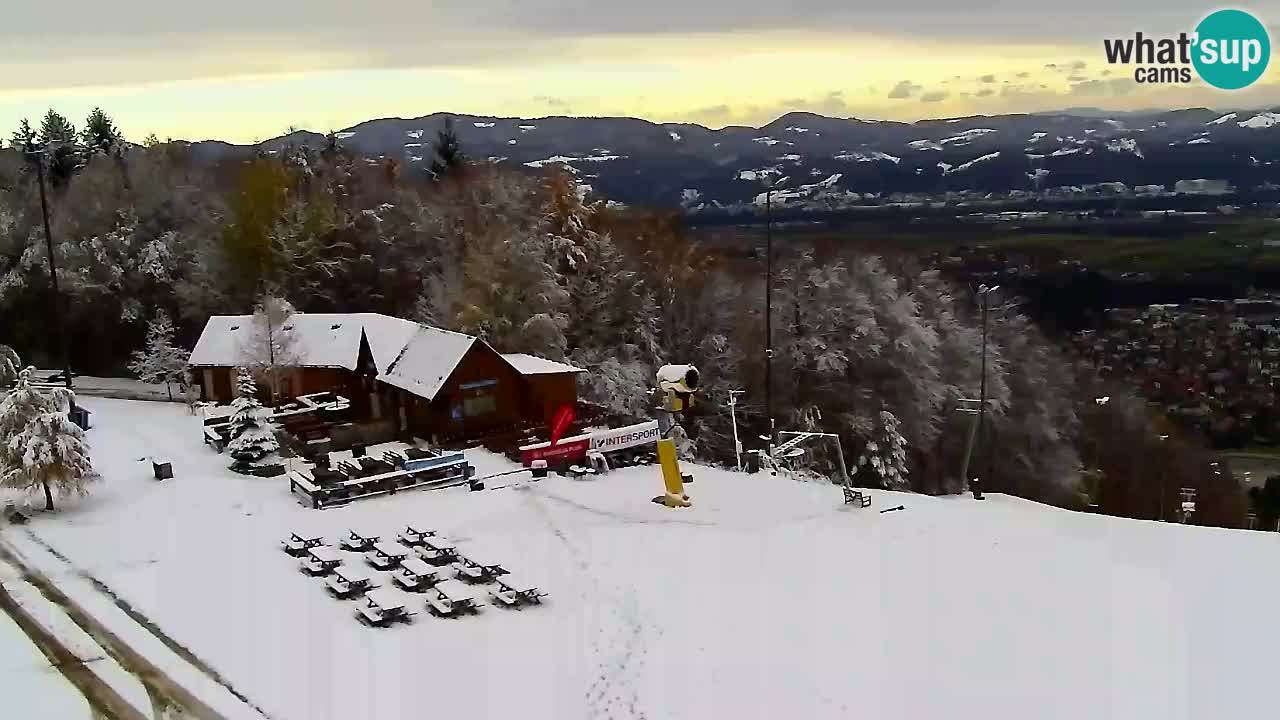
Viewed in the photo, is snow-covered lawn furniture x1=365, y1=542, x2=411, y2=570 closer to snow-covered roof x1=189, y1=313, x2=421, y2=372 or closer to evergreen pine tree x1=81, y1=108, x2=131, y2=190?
snow-covered roof x1=189, y1=313, x2=421, y2=372

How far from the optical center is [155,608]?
1633 centimetres

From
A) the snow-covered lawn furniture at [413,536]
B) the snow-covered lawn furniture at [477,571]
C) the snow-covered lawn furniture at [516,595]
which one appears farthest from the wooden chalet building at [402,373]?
the snow-covered lawn furniture at [516,595]

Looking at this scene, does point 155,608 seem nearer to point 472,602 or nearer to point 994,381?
point 472,602

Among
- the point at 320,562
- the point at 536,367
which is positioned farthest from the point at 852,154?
the point at 320,562

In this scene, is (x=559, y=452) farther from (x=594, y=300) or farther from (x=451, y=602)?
(x=594, y=300)

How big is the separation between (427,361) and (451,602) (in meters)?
14.3

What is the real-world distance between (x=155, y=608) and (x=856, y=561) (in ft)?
39.8

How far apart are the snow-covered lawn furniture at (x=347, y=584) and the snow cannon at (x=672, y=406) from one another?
7.17 m

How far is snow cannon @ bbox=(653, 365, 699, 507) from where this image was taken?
70.7 ft

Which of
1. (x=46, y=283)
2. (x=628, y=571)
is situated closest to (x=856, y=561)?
(x=628, y=571)

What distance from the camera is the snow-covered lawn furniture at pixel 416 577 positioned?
1700 cm

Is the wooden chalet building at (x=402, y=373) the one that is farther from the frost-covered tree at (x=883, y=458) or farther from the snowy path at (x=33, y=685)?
the frost-covered tree at (x=883, y=458)

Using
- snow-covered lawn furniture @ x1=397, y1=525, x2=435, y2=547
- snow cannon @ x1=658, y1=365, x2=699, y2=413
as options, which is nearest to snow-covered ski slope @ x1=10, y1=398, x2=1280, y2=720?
snow-covered lawn furniture @ x1=397, y1=525, x2=435, y2=547

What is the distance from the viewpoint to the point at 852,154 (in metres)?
64.1
